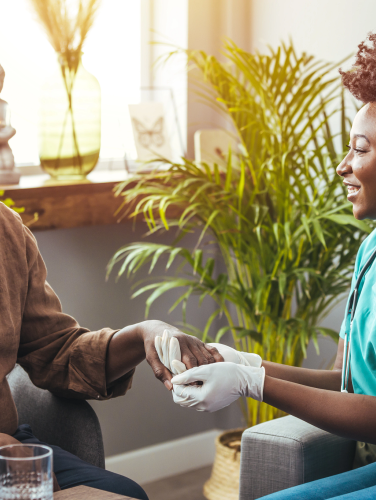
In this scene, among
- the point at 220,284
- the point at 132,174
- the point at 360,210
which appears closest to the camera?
the point at 360,210

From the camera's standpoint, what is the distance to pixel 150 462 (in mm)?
2668

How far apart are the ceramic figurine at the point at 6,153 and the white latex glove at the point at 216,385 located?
3.54ft

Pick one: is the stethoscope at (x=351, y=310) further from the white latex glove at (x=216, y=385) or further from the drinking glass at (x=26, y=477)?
the drinking glass at (x=26, y=477)

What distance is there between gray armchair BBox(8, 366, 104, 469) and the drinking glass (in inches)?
23.7

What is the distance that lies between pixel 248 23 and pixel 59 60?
3.12ft

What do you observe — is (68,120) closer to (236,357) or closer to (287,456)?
(236,357)

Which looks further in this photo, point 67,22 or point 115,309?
point 115,309

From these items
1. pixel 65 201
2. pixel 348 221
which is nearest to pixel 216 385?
pixel 348 221

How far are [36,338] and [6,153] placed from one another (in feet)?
2.67

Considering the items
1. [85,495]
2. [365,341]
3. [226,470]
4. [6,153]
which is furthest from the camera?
[226,470]

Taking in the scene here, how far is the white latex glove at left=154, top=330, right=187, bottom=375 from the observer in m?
1.24

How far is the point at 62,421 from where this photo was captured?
1.42m

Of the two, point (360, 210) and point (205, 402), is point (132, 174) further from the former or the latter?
point (205, 402)

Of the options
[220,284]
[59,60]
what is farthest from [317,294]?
[59,60]
